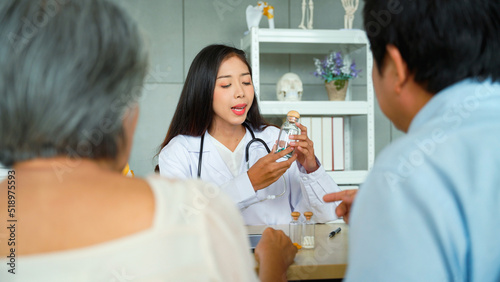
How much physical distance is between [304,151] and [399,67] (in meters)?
1.17

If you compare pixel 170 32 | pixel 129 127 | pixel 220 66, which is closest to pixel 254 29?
pixel 170 32

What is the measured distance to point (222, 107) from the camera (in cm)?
220

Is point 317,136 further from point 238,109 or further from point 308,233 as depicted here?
point 308,233

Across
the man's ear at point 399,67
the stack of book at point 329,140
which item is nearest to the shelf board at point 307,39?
the stack of book at point 329,140

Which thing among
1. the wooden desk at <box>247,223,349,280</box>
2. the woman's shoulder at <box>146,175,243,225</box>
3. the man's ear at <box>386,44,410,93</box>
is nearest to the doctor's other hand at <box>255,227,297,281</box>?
the wooden desk at <box>247,223,349,280</box>

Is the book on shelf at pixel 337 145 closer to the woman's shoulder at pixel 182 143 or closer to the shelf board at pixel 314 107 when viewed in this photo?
the shelf board at pixel 314 107

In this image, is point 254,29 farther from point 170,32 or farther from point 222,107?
point 222,107

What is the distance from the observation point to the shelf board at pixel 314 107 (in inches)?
124

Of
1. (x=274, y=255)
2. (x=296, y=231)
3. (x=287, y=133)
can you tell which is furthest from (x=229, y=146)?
(x=274, y=255)

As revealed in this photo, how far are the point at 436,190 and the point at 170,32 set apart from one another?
3174 millimetres

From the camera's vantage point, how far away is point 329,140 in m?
3.40

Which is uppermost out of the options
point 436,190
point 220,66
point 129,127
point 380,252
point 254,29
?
point 254,29

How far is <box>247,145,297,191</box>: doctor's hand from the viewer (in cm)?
195

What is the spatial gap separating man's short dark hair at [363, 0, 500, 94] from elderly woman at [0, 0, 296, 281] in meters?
0.48
